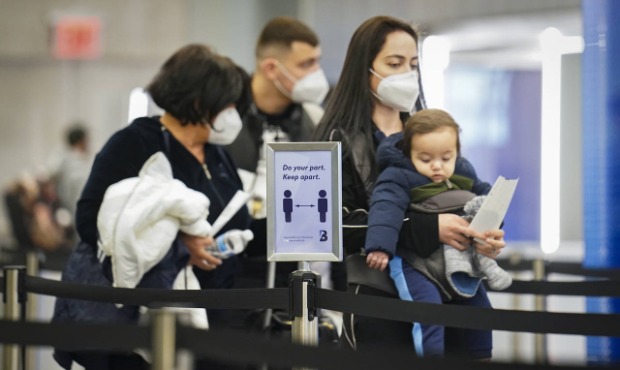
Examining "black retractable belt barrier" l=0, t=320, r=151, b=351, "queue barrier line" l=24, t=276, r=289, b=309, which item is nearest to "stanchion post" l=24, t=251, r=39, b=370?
"queue barrier line" l=24, t=276, r=289, b=309

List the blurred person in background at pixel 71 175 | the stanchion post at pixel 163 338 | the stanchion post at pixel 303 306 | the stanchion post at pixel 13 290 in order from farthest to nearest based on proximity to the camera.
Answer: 1. the blurred person in background at pixel 71 175
2. the stanchion post at pixel 13 290
3. the stanchion post at pixel 303 306
4. the stanchion post at pixel 163 338

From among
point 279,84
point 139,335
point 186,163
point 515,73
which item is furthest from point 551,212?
point 139,335

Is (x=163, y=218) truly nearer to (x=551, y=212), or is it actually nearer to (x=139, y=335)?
(x=139, y=335)

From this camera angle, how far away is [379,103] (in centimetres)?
479

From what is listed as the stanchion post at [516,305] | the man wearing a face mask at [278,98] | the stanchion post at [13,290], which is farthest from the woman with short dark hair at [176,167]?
the stanchion post at [516,305]

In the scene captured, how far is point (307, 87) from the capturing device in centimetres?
596

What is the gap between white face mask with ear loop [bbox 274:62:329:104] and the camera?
235 inches

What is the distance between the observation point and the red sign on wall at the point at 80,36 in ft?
52.5

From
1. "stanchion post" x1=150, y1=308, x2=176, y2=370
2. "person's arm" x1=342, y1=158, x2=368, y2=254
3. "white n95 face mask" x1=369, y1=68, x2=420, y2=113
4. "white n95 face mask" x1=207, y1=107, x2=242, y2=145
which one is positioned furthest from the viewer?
"white n95 face mask" x1=207, y1=107, x2=242, y2=145

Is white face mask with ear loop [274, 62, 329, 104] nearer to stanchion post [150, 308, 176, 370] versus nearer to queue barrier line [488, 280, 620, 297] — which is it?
queue barrier line [488, 280, 620, 297]

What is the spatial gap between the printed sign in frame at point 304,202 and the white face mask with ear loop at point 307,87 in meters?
1.52

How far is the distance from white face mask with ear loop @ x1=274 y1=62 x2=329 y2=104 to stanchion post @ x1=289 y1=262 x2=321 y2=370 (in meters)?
1.92

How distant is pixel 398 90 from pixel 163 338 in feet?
6.06

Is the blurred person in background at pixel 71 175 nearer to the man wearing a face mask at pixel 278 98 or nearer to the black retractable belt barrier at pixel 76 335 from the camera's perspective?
the man wearing a face mask at pixel 278 98
